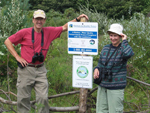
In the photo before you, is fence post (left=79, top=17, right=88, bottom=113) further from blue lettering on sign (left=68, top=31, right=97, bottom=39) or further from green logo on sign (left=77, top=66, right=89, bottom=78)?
blue lettering on sign (left=68, top=31, right=97, bottom=39)

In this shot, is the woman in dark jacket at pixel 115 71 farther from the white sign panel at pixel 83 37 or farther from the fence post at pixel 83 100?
the fence post at pixel 83 100

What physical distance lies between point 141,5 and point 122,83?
14255 mm

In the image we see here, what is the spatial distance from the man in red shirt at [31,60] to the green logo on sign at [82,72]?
24.9 inches

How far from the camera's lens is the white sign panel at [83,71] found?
388cm

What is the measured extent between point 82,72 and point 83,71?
3cm

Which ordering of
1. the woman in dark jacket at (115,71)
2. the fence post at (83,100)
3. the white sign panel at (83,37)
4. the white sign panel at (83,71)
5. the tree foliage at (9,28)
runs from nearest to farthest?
1. the woman in dark jacket at (115,71)
2. the white sign panel at (83,37)
3. the white sign panel at (83,71)
4. the fence post at (83,100)
5. the tree foliage at (9,28)

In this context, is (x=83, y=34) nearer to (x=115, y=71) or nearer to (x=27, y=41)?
(x=115, y=71)

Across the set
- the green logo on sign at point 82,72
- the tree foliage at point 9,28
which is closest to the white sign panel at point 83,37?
the green logo on sign at point 82,72

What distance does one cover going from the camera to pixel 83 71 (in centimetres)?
392

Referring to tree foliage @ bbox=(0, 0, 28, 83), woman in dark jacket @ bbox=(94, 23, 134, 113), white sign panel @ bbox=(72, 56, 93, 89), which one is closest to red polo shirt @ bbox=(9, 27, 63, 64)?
white sign panel @ bbox=(72, 56, 93, 89)

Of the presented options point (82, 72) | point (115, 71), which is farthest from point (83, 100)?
point (115, 71)

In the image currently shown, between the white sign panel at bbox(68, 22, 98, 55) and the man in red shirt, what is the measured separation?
0.22 m

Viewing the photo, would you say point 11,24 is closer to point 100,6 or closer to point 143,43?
point 143,43

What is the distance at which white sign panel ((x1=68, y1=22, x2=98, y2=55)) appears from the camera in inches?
149
